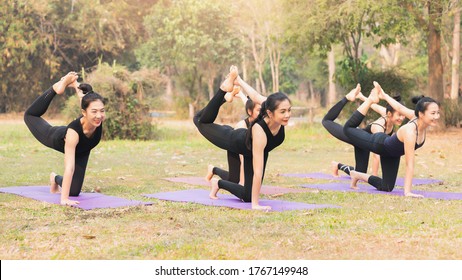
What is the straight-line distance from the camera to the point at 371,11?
672 inches

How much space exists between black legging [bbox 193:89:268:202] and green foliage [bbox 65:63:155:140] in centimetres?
978

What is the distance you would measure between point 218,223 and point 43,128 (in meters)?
2.62

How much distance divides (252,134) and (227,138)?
65 centimetres

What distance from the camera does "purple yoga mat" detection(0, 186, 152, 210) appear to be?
688 centimetres

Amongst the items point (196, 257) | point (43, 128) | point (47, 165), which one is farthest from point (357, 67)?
point (196, 257)

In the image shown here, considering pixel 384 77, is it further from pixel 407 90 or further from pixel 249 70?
pixel 249 70

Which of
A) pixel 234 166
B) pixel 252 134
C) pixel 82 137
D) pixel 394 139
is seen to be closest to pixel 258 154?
pixel 252 134

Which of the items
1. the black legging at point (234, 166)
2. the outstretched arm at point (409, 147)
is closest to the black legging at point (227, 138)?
the black legging at point (234, 166)

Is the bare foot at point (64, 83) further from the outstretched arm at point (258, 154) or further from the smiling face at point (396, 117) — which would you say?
the smiling face at point (396, 117)

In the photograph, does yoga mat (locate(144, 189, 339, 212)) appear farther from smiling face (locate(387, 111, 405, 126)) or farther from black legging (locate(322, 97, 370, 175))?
smiling face (locate(387, 111, 405, 126))

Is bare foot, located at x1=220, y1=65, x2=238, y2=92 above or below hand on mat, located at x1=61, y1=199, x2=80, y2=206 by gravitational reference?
above

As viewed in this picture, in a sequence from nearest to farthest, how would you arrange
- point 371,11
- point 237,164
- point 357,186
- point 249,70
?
point 237,164
point 357,186
point 371,11
point 249,70

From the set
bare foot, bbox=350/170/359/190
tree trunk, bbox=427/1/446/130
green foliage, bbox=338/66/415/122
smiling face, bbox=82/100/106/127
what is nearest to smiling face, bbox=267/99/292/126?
smiling face, bbox=82/100/106/127

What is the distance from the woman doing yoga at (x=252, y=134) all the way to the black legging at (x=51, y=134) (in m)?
1.31
